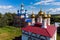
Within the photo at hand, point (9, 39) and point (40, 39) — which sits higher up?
point (40, 39)

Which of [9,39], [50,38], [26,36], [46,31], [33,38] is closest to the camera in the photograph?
[50,38]

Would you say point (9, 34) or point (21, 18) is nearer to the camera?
point (9, 34)

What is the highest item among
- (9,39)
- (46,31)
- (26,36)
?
(46,31)

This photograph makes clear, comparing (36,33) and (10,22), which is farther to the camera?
(10,22)

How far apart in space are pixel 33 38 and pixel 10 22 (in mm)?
23141

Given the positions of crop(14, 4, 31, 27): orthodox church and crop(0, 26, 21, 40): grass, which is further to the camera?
crop(14, 4, 31, 27): orthodox church

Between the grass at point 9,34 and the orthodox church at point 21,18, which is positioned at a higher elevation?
the orthodox church at point 21,18

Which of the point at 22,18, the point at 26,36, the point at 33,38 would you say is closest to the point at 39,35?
the point at 33,38

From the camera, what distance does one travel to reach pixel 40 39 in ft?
40.3

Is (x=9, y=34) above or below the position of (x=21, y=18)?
below

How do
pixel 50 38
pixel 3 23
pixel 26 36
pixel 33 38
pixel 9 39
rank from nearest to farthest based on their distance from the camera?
1. pixel 50 38
2. pixel 33 38
3. pixel 26 36
4. pixel 9 39
5. pixel 3 23

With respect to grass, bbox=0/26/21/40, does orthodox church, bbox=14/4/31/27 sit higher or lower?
higher

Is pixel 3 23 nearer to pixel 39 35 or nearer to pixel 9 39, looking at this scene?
pixel 9 39

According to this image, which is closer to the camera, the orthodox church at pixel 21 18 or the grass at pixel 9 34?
the grass at pixel 9 34
